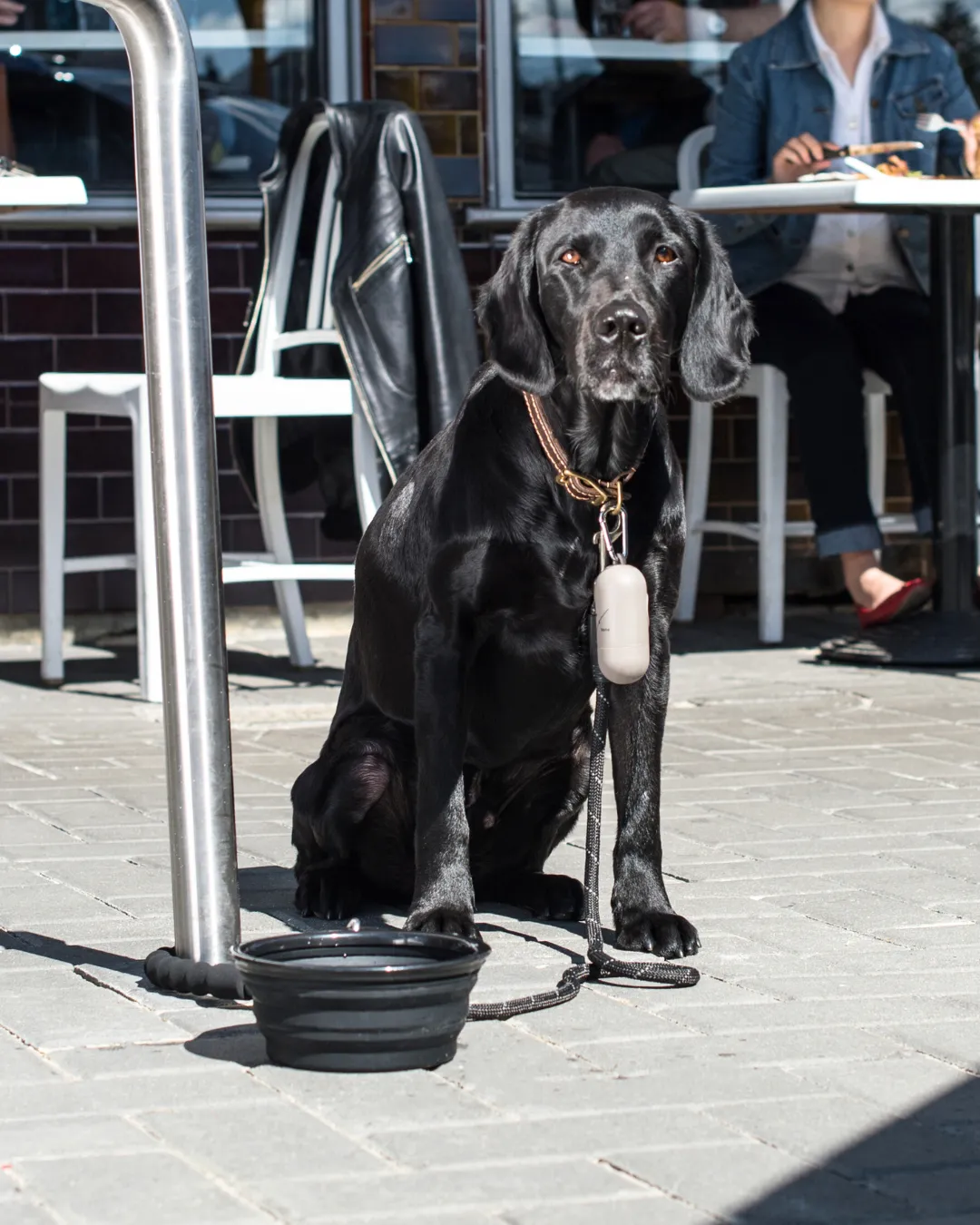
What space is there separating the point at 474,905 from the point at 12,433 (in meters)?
3.98

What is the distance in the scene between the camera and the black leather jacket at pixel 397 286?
19.5ft

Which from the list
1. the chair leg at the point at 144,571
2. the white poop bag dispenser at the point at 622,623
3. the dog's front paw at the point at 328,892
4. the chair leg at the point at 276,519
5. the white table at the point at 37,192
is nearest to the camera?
the white poop bag dispenser at the point at 622,623

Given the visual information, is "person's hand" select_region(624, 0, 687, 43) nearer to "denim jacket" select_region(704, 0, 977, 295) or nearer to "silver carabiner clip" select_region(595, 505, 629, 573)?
"denim jacket" select_region(704, 0, 977, 295)

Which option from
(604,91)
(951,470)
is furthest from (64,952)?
(604,91)

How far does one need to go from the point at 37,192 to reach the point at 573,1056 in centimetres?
314

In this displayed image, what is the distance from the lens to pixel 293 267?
649 centimetres

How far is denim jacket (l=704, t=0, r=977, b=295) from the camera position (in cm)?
673

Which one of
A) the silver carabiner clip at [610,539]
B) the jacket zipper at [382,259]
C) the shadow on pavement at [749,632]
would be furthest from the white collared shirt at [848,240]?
the silver carabiner clip at [610,539]

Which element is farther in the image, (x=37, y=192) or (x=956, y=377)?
(x=956, y=377)

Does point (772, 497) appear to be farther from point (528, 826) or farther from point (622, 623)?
point (622, 623)

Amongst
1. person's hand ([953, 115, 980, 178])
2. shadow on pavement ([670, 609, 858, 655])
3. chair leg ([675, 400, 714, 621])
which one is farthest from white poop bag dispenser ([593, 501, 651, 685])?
chair leg ([675, 400, 714, 621])

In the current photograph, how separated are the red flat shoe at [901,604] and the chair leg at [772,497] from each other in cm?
47

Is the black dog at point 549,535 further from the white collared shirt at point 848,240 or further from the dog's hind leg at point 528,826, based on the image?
the white collared shirt at point 848,240

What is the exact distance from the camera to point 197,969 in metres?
2.88
